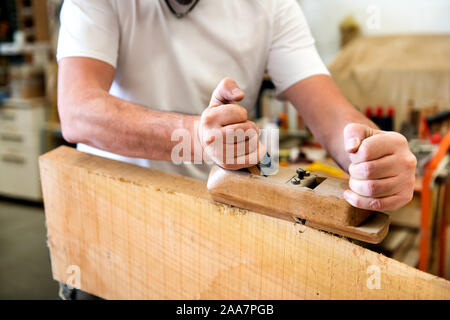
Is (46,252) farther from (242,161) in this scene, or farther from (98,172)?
(242,161)

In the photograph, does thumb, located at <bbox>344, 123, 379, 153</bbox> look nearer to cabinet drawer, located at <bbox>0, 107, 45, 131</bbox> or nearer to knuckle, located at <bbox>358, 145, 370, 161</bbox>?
knuckle, located at <bbox>358, 145, 370, 161</bbox>

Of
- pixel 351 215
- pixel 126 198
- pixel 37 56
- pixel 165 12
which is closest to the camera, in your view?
pixel 351 215

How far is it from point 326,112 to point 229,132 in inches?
19.2

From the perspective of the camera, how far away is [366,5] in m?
3.26

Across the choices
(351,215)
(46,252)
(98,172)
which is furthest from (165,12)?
(46,252)

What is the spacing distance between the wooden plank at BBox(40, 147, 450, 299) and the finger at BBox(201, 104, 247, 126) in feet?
0.46

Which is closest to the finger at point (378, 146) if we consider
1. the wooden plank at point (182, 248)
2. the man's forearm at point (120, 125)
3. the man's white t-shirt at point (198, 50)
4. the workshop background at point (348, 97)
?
the wooden plank at point (182, 248)

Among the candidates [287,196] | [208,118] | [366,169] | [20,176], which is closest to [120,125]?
[208,118]

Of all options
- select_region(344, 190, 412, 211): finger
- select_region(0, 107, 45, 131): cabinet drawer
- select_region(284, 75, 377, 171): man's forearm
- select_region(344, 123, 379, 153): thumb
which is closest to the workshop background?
select_region(0, 107, 45, 131): cabinet drawer

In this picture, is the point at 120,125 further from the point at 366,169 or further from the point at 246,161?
the point at 366,169

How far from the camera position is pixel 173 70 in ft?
3.95

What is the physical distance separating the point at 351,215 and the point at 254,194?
0.15 meters

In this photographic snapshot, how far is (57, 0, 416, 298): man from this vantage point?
2.88 ft

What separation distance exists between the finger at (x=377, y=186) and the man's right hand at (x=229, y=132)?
0.53 feet
